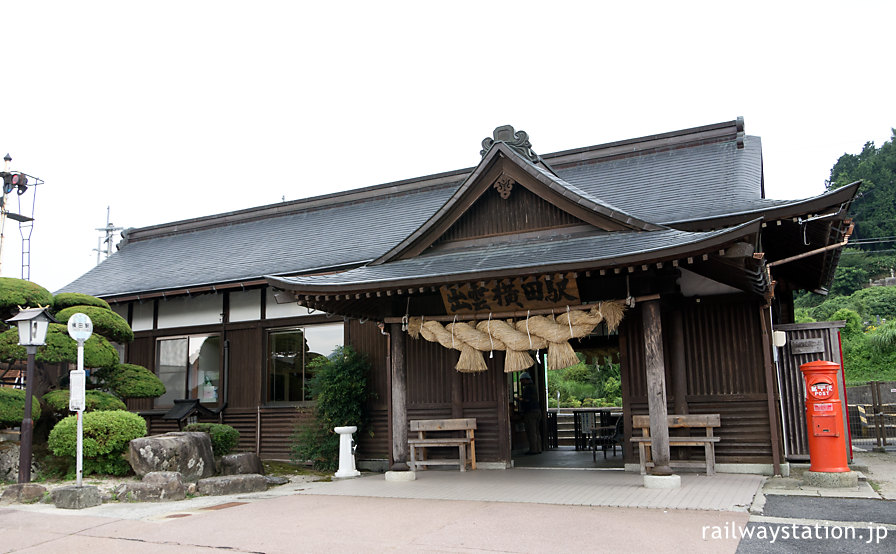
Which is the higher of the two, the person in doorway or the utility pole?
the utility pole

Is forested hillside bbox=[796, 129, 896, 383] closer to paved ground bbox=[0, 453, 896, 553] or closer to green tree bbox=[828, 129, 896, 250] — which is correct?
green tree bbox=[828, 129, 896, 250]

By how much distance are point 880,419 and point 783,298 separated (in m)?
3.40

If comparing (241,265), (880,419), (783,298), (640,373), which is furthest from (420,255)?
(880,419)

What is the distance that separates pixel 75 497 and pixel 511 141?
739cm

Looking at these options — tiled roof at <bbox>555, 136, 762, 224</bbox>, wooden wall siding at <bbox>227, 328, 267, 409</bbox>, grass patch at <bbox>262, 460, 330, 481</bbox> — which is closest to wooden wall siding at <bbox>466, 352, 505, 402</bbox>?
grass patch at <bbox>262, 460, 330, 481</bbox>

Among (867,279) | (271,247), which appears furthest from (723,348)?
(867,279)

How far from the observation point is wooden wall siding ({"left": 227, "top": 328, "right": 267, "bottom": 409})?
13578 millimetres

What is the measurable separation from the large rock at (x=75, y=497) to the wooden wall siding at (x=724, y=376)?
24.0 ft

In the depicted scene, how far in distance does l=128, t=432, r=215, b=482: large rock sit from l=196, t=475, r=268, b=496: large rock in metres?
0.53

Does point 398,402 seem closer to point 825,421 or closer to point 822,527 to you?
point 825,421

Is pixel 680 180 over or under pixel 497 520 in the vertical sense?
over

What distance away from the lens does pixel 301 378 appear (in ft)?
43.6

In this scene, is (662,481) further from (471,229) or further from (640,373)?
(471,229)

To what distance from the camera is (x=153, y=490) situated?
8867mm
